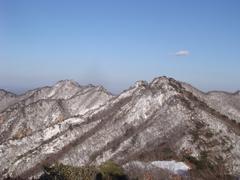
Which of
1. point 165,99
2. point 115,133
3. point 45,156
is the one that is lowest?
point 45,156

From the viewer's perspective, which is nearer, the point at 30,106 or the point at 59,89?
the point at 30,106

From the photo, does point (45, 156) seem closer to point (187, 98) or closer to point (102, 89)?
point (187, 98)

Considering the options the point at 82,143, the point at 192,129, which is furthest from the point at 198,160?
the point at 82,143

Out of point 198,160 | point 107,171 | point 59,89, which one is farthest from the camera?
point 59,89

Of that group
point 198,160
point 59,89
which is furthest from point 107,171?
point 59,89

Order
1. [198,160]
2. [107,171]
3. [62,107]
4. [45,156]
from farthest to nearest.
A: [62,107]
[45,156]
[198,160]
[107,171]

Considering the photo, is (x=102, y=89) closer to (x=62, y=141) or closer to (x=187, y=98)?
(x=62, y=141)

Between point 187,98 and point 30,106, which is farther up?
point 187,98
